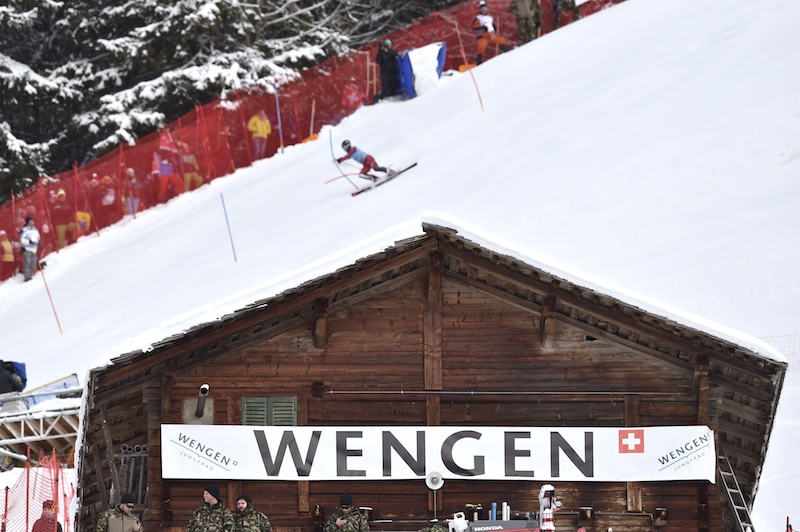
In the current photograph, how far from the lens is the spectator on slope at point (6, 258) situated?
29922 mm

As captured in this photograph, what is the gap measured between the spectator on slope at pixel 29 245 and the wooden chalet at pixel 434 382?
16476 millimetres

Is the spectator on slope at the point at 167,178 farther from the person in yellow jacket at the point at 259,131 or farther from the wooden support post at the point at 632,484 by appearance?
the wooden support post at the point at 632,484

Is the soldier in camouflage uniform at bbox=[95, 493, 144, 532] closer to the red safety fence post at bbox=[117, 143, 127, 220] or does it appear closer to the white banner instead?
the white banner

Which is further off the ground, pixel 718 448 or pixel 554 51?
pixel 554 51

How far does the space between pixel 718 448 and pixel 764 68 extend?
17683mm

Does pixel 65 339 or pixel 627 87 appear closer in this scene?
pixel 65 339

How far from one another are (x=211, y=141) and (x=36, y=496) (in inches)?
748

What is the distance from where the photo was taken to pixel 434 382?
13.7 m

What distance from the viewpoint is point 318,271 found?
13.0m

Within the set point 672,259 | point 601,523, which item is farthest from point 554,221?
point 601,523

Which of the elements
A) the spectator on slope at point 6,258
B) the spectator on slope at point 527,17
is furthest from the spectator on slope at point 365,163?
the spectator on slope at point 527,17

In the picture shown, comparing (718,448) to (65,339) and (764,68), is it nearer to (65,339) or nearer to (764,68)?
(65,339)

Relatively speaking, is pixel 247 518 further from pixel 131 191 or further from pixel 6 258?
pixel 131 191

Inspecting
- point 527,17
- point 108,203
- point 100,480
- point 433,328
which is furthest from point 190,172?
point 433,328
